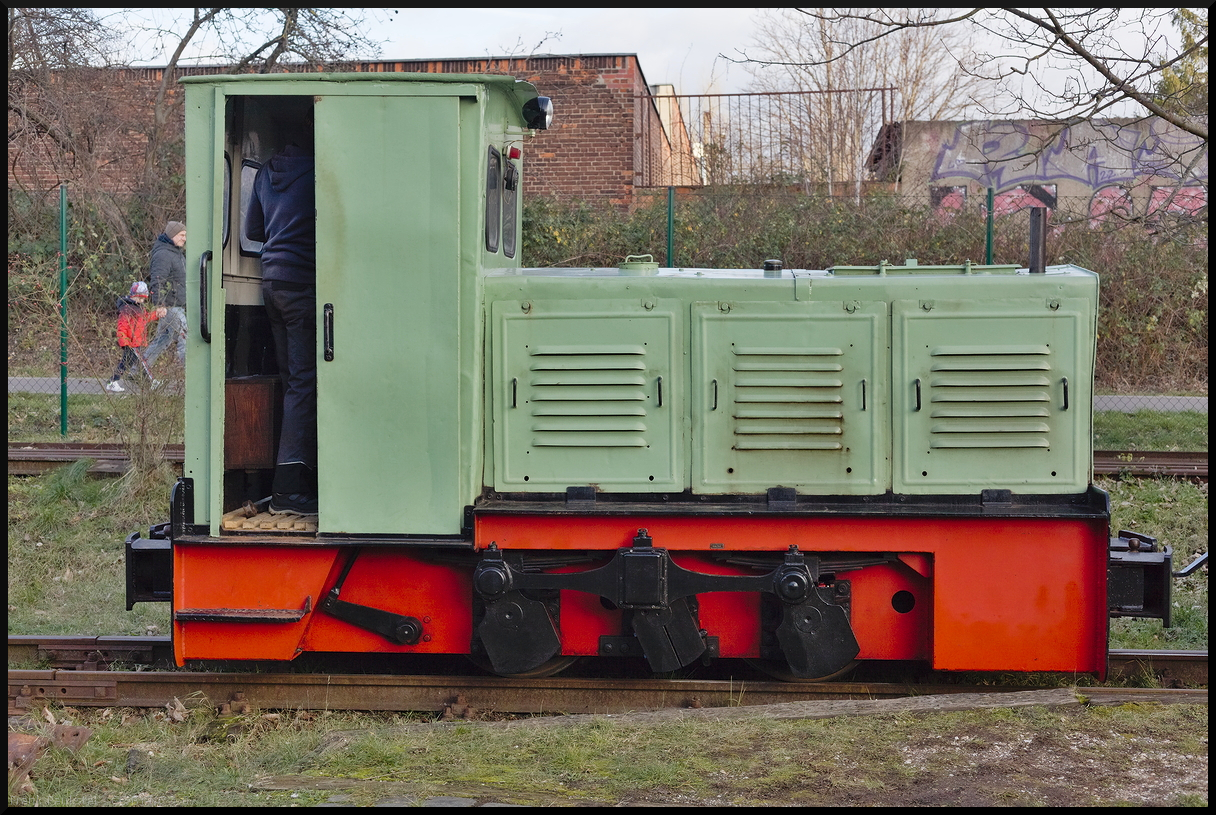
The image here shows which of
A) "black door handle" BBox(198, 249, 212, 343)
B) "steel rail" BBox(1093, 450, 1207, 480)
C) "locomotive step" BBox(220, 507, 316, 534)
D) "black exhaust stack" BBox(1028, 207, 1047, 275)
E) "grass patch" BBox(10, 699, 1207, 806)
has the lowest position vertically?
"grass patch" BBox(10, 699, 1207, 806)

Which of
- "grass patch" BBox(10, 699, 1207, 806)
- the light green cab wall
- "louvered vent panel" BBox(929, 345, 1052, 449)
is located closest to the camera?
"grass patch" BBox(10, 699, 1207, 806)

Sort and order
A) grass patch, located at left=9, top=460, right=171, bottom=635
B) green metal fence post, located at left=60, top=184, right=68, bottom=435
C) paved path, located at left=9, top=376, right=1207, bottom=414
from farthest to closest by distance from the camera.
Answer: paved path, located at left=9, top=376, right=1207, bottom=414, green metal fence post, located at left=60, top=184, right=68, bottom=435, grass patch, located at left=9, top=460, right=171, bottom=635

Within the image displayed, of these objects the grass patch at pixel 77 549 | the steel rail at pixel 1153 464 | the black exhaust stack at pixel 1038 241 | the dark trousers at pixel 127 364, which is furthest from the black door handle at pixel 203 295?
the steel rail at pixel 1153 464

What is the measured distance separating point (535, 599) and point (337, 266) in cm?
171

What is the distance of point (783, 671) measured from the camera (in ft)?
15.8

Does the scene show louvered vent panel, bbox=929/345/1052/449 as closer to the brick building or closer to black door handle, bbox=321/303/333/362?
black door handle, bbox=321/303/333/362

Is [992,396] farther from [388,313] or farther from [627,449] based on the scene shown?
[388,313]

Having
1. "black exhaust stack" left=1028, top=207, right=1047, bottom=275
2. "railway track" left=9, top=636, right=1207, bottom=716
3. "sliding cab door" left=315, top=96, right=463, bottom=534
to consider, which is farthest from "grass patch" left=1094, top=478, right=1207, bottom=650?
"sliding cab door" left=315, top=96, right=463, bottom=534

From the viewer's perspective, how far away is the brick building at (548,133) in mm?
15367

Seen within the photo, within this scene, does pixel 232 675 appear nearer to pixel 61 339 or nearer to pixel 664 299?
pixel 664 299

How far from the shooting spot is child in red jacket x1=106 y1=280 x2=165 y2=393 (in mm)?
8766

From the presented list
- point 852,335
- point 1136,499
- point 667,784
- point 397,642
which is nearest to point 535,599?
point 397,642

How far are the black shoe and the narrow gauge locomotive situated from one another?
114mm

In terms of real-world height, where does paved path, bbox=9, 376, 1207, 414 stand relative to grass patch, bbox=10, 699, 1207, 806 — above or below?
above
